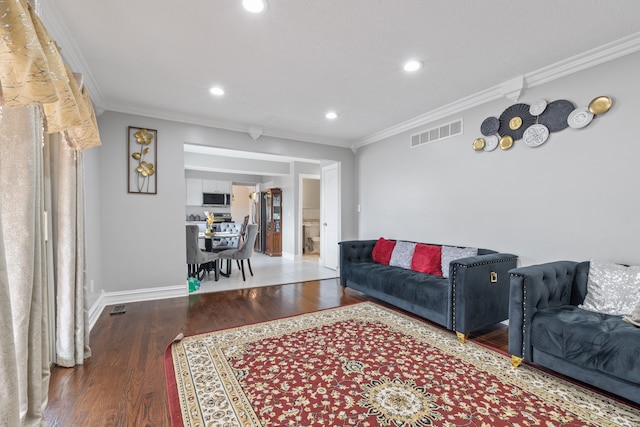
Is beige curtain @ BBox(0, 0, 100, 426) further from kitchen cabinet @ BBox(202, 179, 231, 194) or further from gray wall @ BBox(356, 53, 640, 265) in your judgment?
kitchen cabinet @ BBox(202, 179, 231, 194)

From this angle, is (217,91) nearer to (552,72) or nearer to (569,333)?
(552,72)

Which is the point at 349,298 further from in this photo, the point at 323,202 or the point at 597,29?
the point at 597,29

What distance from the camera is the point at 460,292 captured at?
2.65 m

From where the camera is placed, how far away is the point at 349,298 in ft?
13.2

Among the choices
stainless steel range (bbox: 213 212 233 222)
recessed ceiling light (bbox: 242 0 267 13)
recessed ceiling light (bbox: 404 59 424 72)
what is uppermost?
recessed ceiling light (bbox: 404 59 424 72)

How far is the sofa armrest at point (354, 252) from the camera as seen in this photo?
431cm

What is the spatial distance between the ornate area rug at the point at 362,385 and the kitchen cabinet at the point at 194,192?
670cm

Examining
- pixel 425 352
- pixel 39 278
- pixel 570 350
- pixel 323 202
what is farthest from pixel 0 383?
pixel 323 202

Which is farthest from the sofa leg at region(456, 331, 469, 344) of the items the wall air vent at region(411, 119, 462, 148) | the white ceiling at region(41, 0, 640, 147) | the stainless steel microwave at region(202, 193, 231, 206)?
the stainless steel microwave at region(202, 193, 231, 206)

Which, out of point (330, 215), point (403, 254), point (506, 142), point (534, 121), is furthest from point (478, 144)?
point (330, 215)

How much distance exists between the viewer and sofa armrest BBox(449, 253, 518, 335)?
2.63 m

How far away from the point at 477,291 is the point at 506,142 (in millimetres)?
1663

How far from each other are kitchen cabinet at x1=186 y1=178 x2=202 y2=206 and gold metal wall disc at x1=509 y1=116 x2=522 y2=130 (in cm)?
804

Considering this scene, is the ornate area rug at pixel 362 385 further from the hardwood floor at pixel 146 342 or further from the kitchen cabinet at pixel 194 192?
the kitchen cabinet at pixel 194 192
